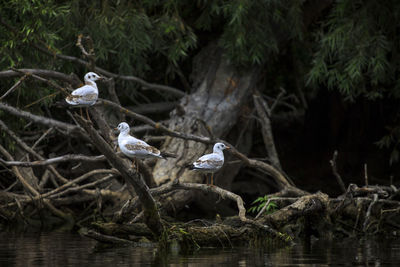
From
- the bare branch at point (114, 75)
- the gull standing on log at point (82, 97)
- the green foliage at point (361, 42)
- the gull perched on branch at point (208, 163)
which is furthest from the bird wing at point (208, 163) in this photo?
the green foliage at point (361, 42)

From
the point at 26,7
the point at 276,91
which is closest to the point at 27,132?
the point at 26,7

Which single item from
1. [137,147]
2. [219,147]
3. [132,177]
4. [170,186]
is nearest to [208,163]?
[170,186]

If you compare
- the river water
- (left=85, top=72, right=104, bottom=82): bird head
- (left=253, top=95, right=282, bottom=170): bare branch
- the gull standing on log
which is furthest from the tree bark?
the gull standing on log

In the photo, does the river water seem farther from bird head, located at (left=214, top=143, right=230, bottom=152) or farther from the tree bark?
the tree bark

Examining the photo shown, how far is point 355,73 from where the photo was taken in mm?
13156

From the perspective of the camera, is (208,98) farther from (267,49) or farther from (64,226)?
(64,226)

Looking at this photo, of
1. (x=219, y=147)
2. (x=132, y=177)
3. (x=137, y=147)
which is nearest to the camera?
(x=132, y=177)

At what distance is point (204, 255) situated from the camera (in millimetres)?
8867

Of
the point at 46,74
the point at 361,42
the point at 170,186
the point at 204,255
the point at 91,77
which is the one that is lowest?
the point at 204,255

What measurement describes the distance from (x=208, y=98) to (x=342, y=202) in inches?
175

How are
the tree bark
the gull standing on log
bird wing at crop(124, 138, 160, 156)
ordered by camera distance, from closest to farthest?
the gull standing on log
bird wing at crop(124, 138, 160, 156)
the tree bark

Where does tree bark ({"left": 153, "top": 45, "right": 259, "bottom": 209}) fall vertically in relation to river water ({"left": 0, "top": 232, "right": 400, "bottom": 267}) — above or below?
above

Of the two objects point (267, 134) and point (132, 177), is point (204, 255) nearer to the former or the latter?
point (132, 177)

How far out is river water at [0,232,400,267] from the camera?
26.9ft
